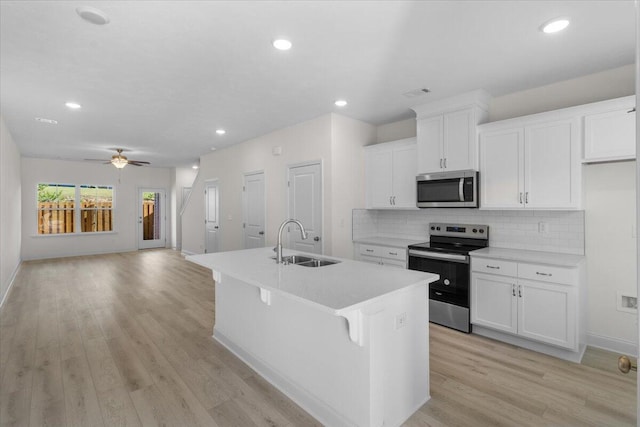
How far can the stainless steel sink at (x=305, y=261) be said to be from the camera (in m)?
2.78

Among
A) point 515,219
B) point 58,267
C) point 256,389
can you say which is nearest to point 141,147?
point 58,267

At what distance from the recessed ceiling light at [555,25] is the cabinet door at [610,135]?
3.24 ft

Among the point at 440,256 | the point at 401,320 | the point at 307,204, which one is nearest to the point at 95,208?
the point at 307,204

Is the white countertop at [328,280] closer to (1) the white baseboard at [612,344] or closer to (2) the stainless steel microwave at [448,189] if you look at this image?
(2) the stainless steel microwave at [448,189]

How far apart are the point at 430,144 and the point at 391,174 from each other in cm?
71

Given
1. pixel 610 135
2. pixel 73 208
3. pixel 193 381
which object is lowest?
pixel 193 381

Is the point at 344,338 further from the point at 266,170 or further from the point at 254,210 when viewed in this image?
the point at 254,210

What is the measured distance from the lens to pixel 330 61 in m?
2.80

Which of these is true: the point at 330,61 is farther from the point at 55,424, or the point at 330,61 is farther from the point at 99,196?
the point at 99,196

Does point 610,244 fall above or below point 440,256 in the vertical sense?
above

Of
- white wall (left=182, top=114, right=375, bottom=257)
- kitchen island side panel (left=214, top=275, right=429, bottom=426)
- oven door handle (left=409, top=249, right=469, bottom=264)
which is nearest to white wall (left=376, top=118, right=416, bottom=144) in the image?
white wall (left=182, top=114, right=375, bottom=257)

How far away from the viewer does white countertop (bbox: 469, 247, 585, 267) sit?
9.18 ft

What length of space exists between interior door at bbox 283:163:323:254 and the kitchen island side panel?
6.47 ft

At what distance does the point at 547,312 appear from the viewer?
2836 mm
